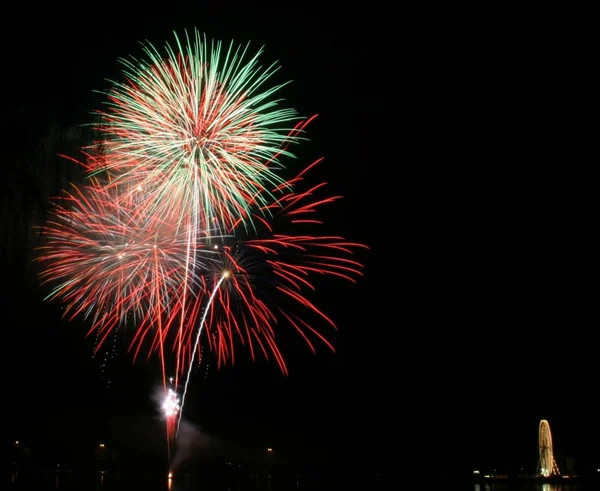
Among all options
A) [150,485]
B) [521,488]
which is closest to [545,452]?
[521,488]

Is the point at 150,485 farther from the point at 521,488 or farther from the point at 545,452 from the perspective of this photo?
the point at 545,452

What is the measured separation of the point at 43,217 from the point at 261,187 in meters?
9.16

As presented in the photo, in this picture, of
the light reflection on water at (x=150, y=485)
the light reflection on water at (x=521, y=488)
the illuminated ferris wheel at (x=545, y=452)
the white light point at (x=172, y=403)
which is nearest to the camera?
the white light point at (x=172, y=403)

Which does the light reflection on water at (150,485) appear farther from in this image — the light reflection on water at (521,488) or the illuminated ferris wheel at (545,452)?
the illuminated ferris wheel at (545,452)

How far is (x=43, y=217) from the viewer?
41.8ft

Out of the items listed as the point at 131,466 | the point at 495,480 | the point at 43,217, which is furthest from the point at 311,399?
the point at 43,217

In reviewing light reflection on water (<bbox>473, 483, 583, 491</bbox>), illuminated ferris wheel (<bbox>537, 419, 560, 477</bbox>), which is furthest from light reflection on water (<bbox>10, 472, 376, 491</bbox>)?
illuminated ferris wheel (<bbox>537, 419, 560, 477</bbox>)

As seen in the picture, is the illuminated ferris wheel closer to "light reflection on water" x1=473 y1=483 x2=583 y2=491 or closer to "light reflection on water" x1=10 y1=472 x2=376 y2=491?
"light reflection on water" x1=473 y1=483 x2=583 y2=491

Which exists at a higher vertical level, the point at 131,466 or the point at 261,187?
the point at 261,187

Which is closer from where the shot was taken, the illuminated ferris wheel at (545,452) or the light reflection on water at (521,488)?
the light reflection on water at (521,488)

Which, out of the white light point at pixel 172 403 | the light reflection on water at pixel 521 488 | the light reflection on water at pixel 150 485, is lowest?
the light reflection on water at pixel 521 488

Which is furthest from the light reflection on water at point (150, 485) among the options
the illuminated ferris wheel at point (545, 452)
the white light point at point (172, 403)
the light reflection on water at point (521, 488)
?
the illuminated ferris wheel at point (545, 452)

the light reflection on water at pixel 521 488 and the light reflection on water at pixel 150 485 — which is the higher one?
the light reflection on water at pixel 150 485

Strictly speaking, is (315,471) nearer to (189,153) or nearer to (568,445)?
(568,445)
